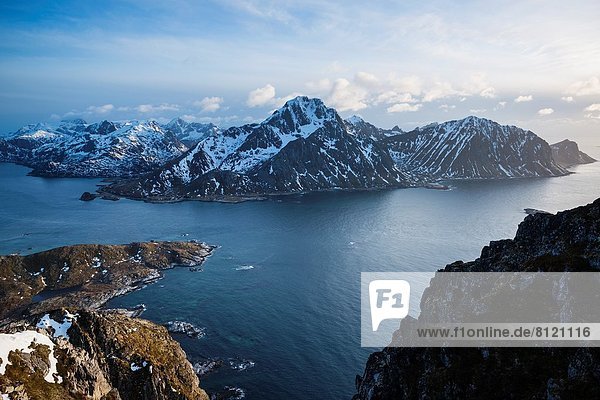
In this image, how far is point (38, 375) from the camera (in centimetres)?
5031

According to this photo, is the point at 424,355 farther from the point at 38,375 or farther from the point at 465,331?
the point at 38,375

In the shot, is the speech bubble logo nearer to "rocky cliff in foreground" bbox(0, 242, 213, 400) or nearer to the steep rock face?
the steep rock face

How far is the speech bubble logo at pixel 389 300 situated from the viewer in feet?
390

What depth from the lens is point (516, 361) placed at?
49.7 m

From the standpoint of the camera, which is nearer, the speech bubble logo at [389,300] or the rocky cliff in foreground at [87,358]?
the rocky cliff in foreground at [87,358]

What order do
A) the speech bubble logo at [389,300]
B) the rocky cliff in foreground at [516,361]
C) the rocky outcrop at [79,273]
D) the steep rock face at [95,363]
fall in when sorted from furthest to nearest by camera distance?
the rocky outcrop at [79,273]
the speech bubble logo at [389,300]
the steep rock face at [95,363]
the rocky cliff in foreground at [516,361]

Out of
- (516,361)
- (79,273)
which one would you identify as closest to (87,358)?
(516,361)

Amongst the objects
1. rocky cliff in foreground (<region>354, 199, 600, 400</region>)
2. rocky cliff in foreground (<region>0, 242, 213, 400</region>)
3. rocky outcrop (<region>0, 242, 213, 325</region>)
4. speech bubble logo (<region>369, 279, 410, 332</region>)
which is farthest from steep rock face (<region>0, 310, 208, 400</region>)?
rocky outcrop (<region>0, 242, 213, 325</region>)

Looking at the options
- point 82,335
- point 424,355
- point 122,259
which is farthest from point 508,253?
point 122,259

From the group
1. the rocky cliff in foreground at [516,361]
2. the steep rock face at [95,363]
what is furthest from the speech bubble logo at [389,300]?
the steep rock face at [95,363]

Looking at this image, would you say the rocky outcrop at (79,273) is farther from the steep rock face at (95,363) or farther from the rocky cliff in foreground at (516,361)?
the rocky cliff in foreground at (516,361)

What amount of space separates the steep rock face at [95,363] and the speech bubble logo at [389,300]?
191 feet

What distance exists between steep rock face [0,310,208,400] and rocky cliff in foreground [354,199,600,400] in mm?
34156

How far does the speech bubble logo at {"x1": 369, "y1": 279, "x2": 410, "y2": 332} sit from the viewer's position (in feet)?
390
